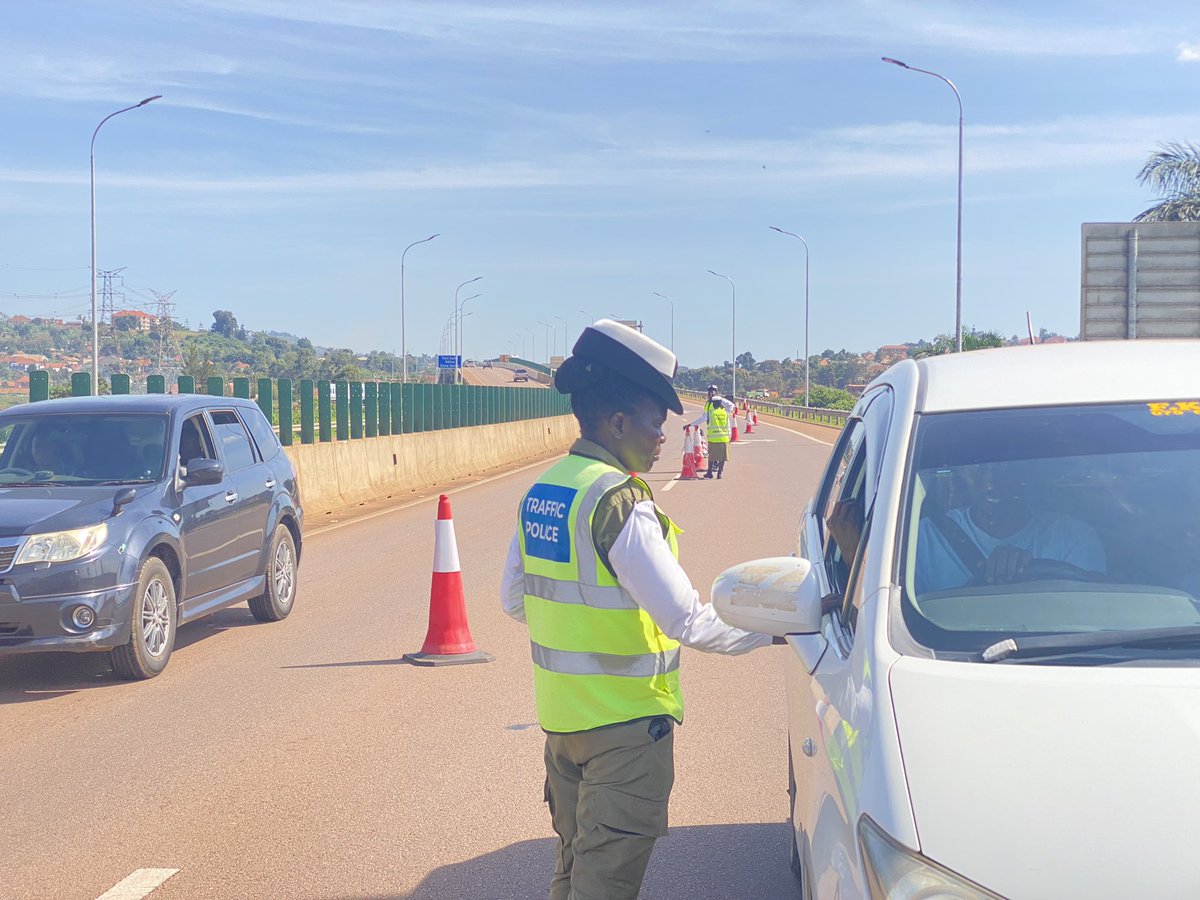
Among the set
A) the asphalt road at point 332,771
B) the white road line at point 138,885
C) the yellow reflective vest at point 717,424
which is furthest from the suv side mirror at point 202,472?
the yellow reflective vest at point 717,424

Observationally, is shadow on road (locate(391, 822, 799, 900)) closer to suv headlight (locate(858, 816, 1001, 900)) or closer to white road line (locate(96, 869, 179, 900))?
white road line (locate(96, 869, 179, 900))

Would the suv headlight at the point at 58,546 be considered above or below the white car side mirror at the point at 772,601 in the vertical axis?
below

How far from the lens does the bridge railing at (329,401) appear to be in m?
16.8

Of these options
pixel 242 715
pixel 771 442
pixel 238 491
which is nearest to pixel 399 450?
pixel 238 491

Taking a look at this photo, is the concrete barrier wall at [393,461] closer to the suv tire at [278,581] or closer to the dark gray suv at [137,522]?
the suv tire at [278,581]

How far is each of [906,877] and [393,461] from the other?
22909 millimetres

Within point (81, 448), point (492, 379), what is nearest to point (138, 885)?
point (81, 448)

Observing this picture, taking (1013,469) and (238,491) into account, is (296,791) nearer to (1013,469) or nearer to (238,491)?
(1013,469)

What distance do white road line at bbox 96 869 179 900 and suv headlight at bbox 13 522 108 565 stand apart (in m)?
3.41

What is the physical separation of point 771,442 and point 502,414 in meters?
9.23

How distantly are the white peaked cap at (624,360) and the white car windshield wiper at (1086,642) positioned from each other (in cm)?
100

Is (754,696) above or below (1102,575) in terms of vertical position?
below

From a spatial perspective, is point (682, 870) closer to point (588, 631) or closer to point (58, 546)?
point (588, 631)

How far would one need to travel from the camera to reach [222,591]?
9.52m
